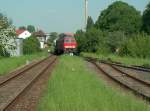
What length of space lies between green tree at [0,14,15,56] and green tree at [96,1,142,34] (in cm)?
7186

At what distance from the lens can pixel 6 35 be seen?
61.4 metres

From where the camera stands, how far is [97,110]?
36.3ft

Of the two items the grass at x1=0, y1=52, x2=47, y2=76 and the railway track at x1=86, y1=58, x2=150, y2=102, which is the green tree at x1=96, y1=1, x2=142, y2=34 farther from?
the railway track at x1=86, y1=58, x2=150, y2=102

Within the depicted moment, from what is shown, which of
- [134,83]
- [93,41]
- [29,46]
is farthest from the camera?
[29,46]

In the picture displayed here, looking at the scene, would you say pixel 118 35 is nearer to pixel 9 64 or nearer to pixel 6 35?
pixel 6 35

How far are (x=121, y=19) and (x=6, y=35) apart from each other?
8148cm

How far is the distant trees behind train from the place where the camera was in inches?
2158

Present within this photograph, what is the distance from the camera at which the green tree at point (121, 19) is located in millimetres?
137125

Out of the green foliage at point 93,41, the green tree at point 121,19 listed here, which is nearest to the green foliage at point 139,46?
the green foliage at point 93,41

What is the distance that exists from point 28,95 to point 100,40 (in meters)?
60.9

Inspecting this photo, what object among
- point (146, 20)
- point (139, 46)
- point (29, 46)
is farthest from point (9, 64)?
point (146, 20)

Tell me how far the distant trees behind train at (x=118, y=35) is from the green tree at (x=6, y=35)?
572 inches

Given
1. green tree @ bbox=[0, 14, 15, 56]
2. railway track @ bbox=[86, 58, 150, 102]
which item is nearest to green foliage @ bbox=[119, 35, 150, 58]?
green tree @ bbox=[0, 14, 15, 56]

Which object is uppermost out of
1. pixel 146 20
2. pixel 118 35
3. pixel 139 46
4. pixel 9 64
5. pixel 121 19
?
pixel 121 19
